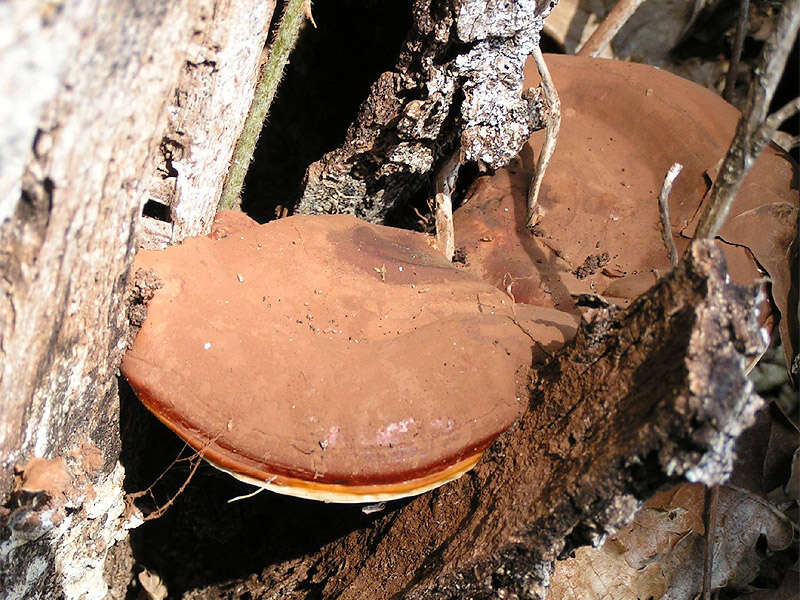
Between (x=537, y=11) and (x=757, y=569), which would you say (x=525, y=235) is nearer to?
(x=537, y=11)

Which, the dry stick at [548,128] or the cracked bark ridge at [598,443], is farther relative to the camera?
the dry stick at [548,128]

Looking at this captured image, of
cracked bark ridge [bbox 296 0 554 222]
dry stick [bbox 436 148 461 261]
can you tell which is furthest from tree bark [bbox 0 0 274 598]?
dry stick [bbox 436 148 461 261]

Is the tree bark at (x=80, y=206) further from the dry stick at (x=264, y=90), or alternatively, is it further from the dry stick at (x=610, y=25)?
the dry stick at (x=610, y=25)

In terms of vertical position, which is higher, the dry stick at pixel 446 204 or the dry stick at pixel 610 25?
the dry stick at pixel 610 25

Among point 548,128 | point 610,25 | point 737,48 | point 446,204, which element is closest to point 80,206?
point 446,204

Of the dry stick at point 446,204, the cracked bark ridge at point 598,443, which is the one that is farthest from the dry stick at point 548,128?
the cracked bark ridge at point 598,443

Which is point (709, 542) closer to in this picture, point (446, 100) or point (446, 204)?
point (446, 204)

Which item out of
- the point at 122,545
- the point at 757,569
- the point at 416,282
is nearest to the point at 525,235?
the point at 416,282
